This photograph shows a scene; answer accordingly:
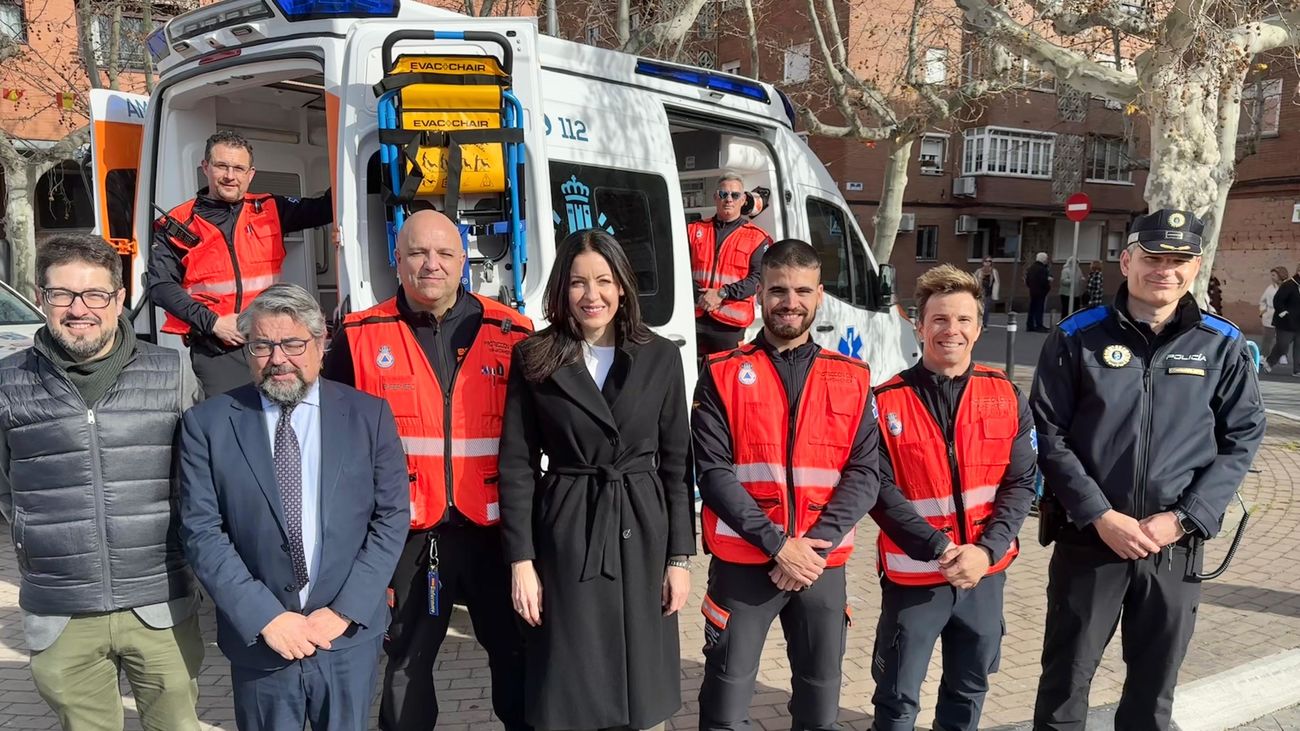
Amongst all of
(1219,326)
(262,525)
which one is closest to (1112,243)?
(1219,326)

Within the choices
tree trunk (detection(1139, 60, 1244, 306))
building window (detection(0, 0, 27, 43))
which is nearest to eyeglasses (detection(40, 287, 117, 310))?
tree trunk (detection(1139, 60, 1244, 306))

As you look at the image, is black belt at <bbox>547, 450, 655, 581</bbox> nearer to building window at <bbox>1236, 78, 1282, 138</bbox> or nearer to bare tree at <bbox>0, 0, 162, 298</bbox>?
bare tree at <bbox>0, 0, 162, 298</bbox>

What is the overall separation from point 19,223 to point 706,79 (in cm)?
1060

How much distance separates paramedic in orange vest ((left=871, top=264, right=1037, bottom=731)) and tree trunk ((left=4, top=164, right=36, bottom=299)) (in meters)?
12.3

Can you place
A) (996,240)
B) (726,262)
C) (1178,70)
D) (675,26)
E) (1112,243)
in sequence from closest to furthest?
(726,262) < (1178,70) < (675,26) < (996,240) < (1112,243)

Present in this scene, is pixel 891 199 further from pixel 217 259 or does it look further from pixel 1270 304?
pixel 217 259

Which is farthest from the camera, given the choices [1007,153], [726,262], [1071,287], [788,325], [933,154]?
[1007,153]

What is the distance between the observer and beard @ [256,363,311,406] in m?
2.34

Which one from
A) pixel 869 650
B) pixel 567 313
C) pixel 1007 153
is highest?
pixel 1007 153

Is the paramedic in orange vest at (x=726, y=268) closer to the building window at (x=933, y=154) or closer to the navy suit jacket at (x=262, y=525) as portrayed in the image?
the navy suit jacket at (x=262, y=525)

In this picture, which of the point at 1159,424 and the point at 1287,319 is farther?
the point at 1287,319

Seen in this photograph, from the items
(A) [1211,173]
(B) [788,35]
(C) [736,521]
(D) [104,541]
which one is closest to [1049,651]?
(C) [736,521]

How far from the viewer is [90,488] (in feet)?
7.73

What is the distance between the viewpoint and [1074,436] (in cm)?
296
